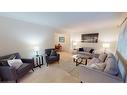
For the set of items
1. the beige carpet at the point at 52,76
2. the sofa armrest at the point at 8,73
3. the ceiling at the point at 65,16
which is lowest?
the beige carpet at the point at 52,76

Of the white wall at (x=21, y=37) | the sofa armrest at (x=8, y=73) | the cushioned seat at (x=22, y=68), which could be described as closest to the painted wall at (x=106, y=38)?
the white wall at (x=21, y=37)

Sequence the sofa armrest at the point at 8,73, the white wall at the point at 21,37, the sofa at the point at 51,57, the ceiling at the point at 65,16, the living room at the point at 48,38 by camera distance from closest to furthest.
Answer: the sofa armrest at the point at 8,73
the ceiling at the point at 65,16
the living room at the point at 48,38
the white wall at the point at 21,37
the sofa at the point at 51,57

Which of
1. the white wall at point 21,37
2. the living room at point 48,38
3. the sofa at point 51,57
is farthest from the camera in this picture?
the sofa at point 51,57

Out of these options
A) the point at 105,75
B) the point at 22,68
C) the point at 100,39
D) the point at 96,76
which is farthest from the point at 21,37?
the point at 100,39

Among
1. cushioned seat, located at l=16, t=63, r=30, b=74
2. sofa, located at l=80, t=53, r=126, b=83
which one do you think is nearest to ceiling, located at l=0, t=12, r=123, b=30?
sofa, located at l=80, t=53, r=126, b=83

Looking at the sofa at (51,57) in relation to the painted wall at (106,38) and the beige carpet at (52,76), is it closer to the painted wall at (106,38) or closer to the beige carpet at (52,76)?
the beige carpet at (52,76)

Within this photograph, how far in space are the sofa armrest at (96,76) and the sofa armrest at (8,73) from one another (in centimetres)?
189

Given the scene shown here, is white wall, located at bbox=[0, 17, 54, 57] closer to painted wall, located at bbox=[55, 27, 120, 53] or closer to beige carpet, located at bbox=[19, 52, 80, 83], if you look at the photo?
beige carpet, located at bbox=[19, 52, 80, 83]

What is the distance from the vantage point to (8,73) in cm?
226

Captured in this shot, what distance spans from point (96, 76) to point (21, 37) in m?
3.19

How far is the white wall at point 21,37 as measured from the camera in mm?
2881

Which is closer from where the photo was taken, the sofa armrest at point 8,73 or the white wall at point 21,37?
the sofa armrest at point 8,73
